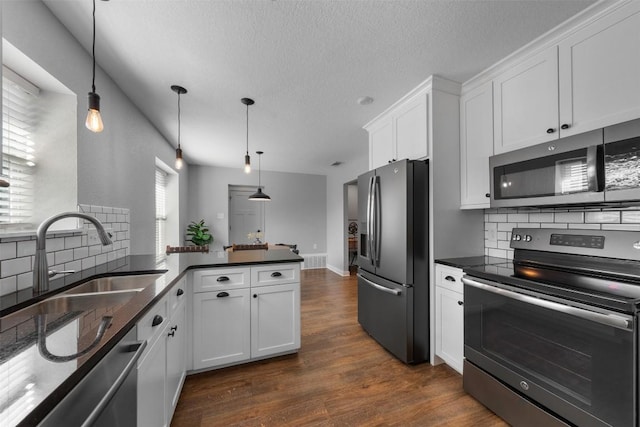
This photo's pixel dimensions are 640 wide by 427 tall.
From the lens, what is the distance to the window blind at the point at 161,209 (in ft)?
13.3

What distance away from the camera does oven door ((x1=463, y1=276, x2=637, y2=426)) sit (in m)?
1.08

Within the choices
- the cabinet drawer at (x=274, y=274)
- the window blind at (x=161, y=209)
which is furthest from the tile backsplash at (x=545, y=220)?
the window blind at (x=161, y=209)

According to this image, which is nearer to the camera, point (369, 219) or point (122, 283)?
point (122, 283)

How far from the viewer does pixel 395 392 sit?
6.05 feet

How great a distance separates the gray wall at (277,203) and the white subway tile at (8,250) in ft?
14.7

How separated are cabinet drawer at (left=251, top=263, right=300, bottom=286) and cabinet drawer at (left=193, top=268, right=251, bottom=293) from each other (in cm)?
6

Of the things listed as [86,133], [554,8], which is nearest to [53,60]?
[86,133]

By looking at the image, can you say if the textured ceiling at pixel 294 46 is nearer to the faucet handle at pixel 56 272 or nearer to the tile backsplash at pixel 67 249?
the tile backsplash at pixel 67 249

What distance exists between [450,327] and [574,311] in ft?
3.07

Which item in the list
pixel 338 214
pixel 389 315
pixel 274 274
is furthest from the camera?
pixel 338 214

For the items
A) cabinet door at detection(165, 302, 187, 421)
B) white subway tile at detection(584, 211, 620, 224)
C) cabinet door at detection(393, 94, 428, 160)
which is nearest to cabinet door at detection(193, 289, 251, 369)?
cabinet door at detection(165, 302, 187, 421)

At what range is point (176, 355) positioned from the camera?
1648 millimetres

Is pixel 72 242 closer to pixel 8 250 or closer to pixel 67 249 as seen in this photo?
pixel 67 249

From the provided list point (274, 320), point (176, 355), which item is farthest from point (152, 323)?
point (274, 320)
